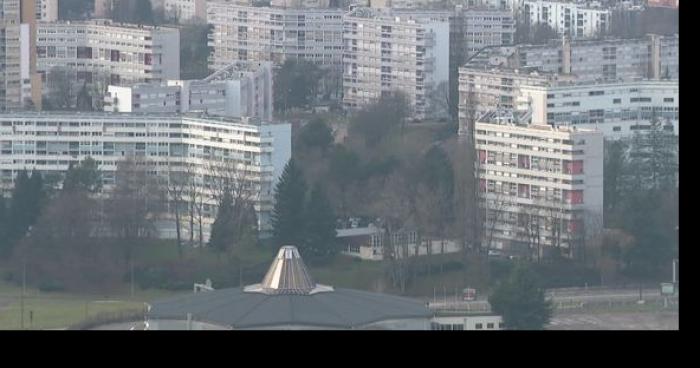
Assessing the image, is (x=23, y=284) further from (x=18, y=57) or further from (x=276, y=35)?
(x=276, y=35)

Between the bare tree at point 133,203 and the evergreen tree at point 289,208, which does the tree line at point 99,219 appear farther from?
the evergreen tree at point 289,208

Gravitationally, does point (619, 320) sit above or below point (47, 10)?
below

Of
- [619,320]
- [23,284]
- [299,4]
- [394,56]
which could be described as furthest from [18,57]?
[619,320]

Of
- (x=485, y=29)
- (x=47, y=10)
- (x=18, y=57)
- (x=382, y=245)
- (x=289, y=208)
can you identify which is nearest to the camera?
(x=382, y=245)

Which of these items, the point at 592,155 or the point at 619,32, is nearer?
the point at 592,155

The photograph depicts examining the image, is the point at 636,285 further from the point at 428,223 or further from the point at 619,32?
the point at 619,32
